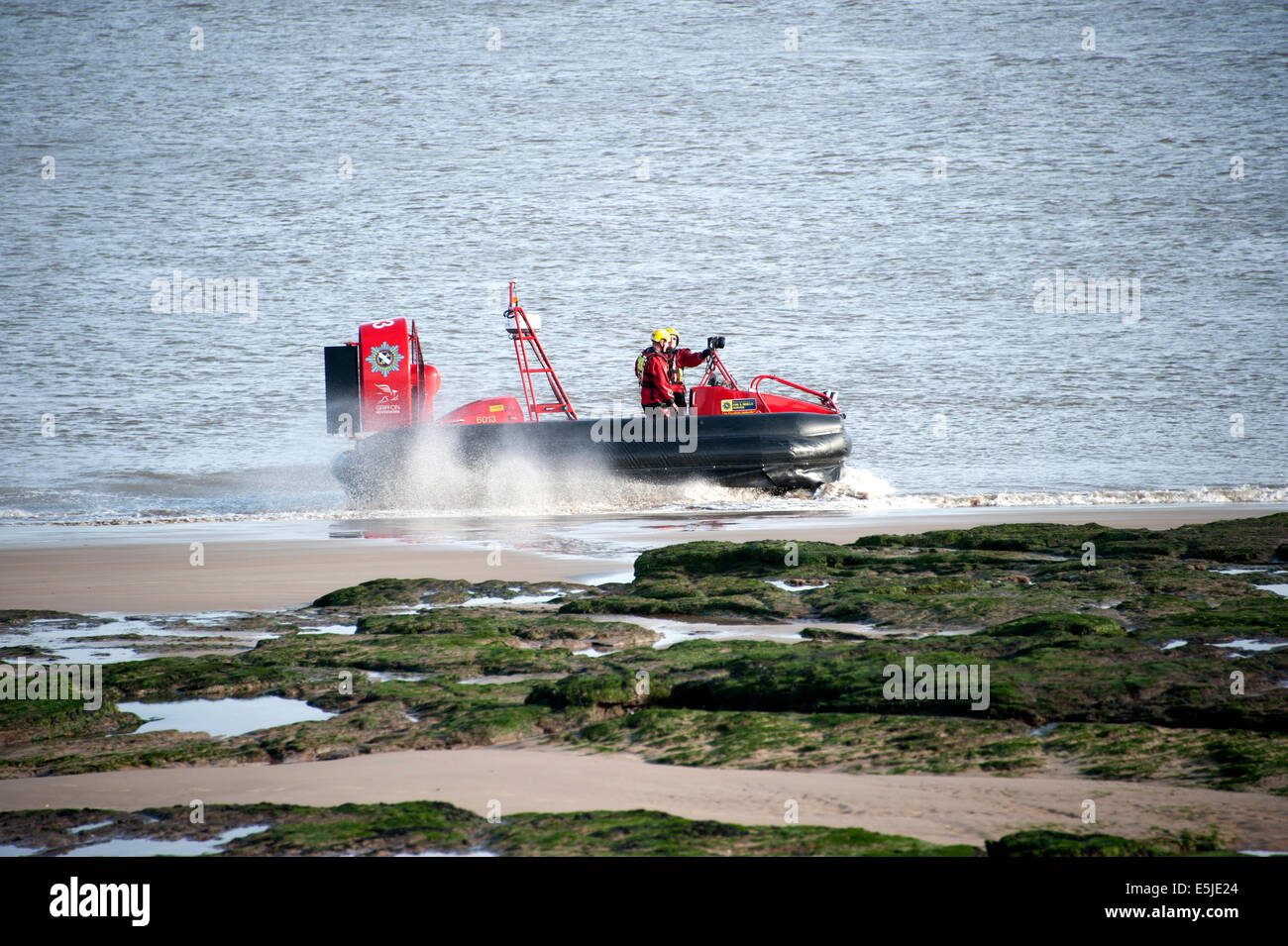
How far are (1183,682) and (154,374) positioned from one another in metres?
30.1

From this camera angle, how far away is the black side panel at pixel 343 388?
14688 mm

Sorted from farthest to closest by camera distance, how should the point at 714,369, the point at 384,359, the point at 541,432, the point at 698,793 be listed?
the point at 714,369 < the point at 541,432 < the point at 384,359 < the point at 698,793

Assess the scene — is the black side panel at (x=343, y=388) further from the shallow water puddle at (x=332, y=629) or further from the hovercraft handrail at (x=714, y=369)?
the shallow water puddle at (x=332, y=629)

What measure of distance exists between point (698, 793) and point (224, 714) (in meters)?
2.23

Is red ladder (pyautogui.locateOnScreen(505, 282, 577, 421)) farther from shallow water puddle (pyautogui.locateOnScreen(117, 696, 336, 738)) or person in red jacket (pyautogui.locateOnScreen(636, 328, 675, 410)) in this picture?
shallow water puddle (pyautogui.locateOnScreen(117, 696, 336, 738))

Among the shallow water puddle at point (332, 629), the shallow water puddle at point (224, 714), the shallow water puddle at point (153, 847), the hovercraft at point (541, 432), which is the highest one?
the hovercraft at point (541, 432)

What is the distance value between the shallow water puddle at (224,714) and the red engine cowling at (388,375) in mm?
10022

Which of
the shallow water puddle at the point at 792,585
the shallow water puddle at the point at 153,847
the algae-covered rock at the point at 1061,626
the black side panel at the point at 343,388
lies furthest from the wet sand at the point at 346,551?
the shallow water puddle at the point at 153,847

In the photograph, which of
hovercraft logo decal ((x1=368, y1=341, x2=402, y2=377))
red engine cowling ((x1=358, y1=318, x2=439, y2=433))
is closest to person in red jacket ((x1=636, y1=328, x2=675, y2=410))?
red engine cowling ((x1=358, y1=318, x2=439, y2=433))

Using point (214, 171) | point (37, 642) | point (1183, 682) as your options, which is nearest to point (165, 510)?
point (37, 642)

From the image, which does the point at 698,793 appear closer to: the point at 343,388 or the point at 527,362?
the point at 343,388

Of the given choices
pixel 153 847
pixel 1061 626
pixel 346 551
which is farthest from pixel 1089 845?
pixel 346 551

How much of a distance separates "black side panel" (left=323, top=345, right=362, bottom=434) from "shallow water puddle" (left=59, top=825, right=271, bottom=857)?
11901mm

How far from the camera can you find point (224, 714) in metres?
4.73
